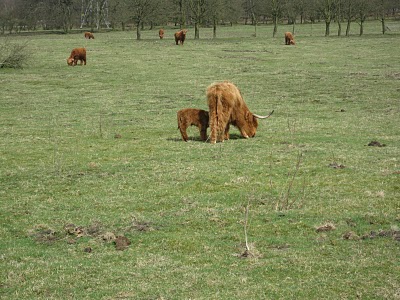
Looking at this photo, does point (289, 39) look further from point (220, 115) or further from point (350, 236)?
point (350, 236)

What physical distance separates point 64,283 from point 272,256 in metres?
3.06

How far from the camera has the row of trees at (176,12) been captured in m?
73.1

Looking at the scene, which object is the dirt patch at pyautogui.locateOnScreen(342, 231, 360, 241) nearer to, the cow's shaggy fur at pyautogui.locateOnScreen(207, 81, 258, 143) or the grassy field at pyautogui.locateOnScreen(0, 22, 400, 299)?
the grassy field at pyautogui.locateOnScreen(0, 22, 400, 299)

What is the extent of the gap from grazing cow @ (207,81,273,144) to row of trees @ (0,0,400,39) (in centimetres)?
5733

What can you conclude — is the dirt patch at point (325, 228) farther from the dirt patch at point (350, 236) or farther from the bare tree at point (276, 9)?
the bare tree at point (276, 9)

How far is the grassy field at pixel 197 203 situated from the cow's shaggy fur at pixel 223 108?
54cm

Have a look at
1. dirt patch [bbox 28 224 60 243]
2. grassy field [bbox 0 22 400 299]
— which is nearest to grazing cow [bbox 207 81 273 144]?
grassy field [bbox 0 22 400 299]

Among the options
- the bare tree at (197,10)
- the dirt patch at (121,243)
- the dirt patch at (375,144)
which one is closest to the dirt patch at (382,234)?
the dirt patch at (121,243)

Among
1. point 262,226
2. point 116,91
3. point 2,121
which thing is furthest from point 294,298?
point 116,91

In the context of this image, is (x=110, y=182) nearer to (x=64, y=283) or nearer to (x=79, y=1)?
(x=64, y=283)

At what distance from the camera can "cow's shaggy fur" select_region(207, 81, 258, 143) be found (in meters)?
15.9

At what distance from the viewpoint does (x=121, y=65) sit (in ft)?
140

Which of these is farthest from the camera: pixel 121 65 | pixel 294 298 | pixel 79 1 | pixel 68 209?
pixel 79 1

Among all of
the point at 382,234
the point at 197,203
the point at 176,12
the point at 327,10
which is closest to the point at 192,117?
the point at 197,203
